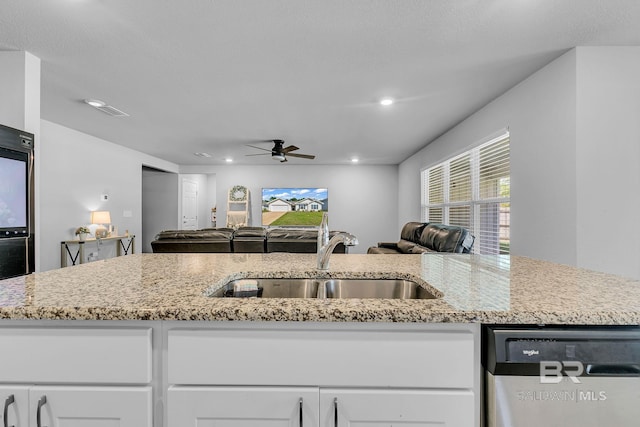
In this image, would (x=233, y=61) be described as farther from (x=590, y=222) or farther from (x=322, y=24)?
(x=590, y=222)

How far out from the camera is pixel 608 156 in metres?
2.42

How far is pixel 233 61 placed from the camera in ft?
8.77

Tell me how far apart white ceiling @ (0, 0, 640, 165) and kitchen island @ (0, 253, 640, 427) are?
1.86 meters

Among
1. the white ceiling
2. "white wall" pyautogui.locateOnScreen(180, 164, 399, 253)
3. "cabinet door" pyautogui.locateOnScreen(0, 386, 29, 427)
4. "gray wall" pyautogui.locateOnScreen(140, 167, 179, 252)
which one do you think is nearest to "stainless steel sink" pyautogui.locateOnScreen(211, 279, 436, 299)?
"cabinet door" pyautogui.locateOnScreen(0, 386, 29, 427)

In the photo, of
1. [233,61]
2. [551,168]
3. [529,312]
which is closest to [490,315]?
[529,312]

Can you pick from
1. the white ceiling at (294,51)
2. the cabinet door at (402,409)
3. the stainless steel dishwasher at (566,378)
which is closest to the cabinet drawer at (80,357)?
the cabinet door at (402,409)

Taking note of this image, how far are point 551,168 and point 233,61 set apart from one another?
2810mm

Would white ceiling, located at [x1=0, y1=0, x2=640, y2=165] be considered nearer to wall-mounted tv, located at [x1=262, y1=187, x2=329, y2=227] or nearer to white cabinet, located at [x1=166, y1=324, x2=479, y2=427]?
white cabinet, located at [x1=166, y1=324, x2=479, y2=427]

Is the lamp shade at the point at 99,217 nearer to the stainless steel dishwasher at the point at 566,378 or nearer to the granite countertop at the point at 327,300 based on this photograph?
the granite countertop at the point at 327,300

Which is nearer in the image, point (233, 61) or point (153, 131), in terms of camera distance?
point (233, 61)

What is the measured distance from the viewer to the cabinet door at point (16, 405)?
2.75ft

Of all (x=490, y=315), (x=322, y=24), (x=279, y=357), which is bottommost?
(x=279, y=357)

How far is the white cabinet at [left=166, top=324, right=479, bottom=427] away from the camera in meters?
0.83

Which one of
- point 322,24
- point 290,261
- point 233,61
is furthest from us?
point 233,61
